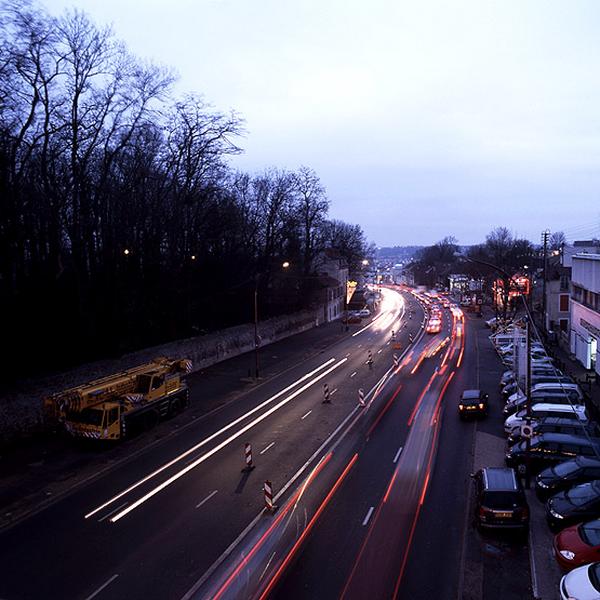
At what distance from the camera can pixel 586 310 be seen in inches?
1453

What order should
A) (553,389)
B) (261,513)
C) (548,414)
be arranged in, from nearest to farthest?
(261,513)
(548,414)
(553,389)

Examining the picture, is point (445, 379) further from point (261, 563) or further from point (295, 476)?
point (261, 563)

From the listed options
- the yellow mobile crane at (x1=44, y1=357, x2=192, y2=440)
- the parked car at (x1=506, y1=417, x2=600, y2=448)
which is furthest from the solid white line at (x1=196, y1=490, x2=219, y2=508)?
the parked car at (x1=506, y1=417, x2=600, y2=448)

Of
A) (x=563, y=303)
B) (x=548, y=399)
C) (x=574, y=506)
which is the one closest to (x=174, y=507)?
(x=574, y=506)

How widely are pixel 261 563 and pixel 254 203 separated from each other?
48.5m

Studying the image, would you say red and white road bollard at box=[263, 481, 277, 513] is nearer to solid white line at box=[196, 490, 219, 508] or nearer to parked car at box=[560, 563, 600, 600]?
solid white line at box=[196, 490, 219, 508]

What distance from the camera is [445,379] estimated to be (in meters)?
33.4

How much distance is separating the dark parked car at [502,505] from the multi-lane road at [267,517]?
0.88 m

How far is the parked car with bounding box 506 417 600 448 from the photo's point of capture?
66.1ft

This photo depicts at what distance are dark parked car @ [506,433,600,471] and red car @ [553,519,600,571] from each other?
17.9ft

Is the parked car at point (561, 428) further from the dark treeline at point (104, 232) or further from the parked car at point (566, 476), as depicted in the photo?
the dark treeline at point (104, 232)

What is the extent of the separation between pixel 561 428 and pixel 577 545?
377 inches

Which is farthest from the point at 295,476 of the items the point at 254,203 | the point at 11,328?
the point at 254,203

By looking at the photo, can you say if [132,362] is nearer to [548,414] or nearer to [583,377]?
[548,414]
